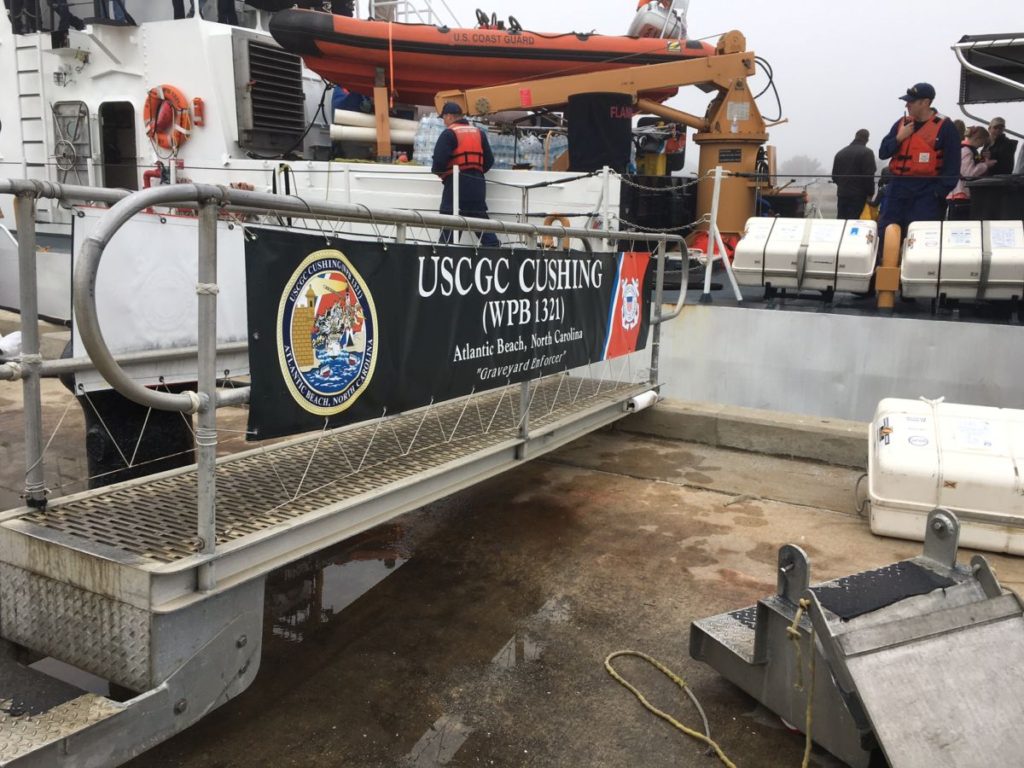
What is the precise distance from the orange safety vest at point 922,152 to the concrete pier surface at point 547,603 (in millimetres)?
3067

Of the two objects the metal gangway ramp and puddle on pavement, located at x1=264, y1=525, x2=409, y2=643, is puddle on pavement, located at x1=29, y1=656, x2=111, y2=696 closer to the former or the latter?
the metal gangway ramp

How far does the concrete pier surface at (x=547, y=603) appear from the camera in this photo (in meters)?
2.60

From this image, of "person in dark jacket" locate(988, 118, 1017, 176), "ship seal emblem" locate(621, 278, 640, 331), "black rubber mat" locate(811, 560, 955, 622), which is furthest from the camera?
"person in dark jacket" locate(988, 118, 1017, 176)

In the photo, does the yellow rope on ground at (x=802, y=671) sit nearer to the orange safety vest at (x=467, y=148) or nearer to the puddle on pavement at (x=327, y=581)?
the puddle on pavement at (x=327, y=581)

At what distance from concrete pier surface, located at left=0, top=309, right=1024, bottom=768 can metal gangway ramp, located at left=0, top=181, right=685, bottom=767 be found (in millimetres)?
407

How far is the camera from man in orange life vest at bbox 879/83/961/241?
7219 millimetres

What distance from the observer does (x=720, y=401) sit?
7.53 m

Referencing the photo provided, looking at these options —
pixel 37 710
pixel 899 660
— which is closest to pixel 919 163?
pixel 899 660

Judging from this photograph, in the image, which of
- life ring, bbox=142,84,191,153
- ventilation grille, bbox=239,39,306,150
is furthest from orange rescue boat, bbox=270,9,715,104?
life ring, bbox=142,84,191,153

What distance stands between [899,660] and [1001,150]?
29.6 feet

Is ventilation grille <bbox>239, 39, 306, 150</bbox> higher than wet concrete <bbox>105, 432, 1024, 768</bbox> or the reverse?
higher

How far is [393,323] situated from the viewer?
2990 mm

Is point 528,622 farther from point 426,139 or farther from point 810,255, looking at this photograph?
point 426,139

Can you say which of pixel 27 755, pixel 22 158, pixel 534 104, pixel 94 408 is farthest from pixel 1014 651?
pixel 22 158
